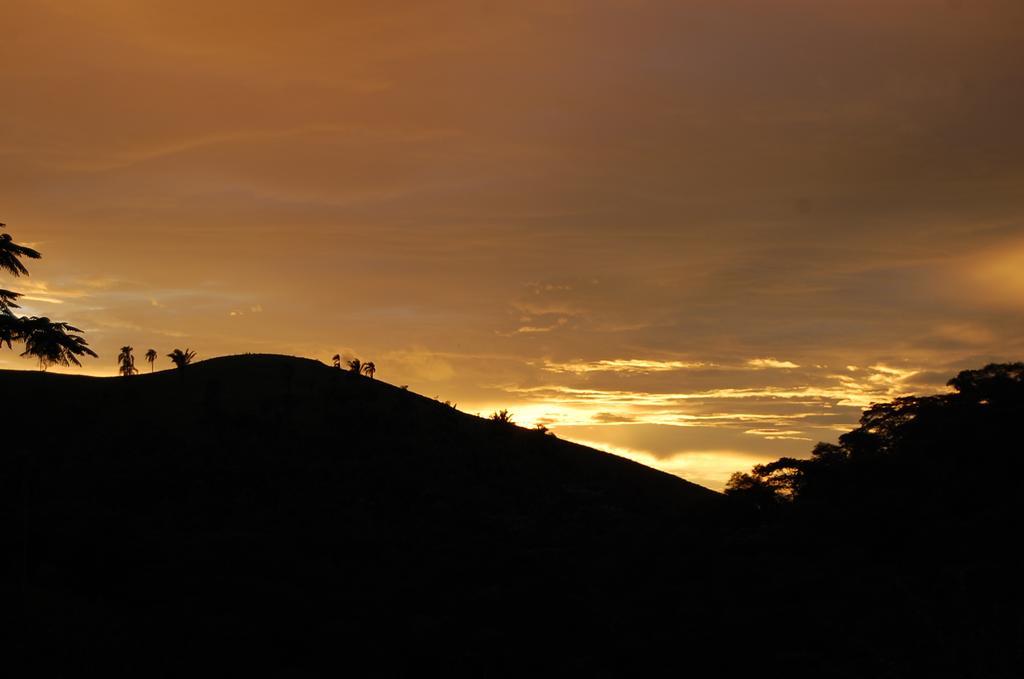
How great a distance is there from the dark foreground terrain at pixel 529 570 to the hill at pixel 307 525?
219mm

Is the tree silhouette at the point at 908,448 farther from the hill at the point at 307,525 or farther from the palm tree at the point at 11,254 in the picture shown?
the palm tree at the point at 11,254

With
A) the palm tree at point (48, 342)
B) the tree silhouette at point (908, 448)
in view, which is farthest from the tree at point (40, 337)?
the tree silhouette at point (908, 448)

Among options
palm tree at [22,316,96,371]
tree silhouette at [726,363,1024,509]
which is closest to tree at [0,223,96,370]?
palm tree at [22,316,96,371]

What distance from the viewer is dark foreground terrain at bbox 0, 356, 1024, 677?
33812 mm

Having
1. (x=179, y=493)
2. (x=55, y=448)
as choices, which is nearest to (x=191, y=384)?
(x=55, y=448)

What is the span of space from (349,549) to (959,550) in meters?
35.1

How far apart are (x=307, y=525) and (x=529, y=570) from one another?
1900cm

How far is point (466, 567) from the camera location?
180 feet

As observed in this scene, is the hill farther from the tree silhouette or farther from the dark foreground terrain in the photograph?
the tree silhouette

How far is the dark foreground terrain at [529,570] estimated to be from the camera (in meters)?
33.8

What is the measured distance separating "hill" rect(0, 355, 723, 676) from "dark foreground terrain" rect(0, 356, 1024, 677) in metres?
0.22

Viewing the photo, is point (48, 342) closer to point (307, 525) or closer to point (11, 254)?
point (11, 254)

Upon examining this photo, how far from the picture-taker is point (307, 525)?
212 ft

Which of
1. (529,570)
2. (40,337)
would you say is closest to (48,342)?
(40,337)
